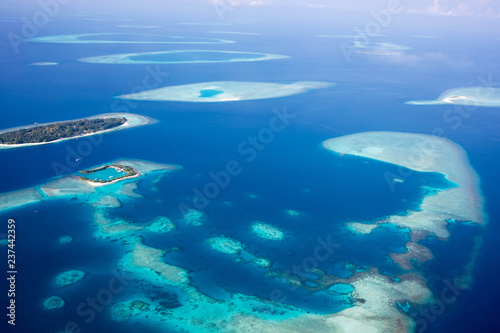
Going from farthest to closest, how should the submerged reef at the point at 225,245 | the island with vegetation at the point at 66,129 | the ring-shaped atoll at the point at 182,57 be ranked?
the ring-shaped atoll at the point at 182,57, the island with vegetation at the point at 66,129, the submerged reef at the point at 225,245

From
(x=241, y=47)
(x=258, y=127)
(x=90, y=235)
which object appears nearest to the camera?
(x=90, y=235)

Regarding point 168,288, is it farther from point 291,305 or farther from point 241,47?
point 241,47

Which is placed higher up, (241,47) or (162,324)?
(241,47)

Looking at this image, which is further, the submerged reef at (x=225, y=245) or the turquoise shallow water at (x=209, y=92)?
the turquoise shallow water at (x=209, y=92)

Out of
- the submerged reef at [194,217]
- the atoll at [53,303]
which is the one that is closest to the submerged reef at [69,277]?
the atoll at [53,303]

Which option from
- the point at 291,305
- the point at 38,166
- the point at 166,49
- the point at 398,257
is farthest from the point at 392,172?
the point at 166,49

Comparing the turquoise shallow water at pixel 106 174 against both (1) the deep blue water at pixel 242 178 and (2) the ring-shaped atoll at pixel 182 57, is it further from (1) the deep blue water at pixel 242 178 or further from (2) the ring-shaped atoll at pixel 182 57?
(2) the ring-shaped atoll at pixel 182 57
